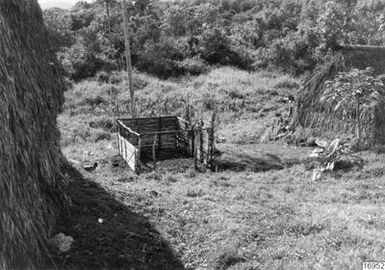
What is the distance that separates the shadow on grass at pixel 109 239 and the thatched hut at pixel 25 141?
1.09 feet

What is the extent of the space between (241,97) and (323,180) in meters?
12.3

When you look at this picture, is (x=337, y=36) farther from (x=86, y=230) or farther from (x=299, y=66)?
(x=86, y=230)

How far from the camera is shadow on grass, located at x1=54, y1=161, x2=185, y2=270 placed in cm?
513

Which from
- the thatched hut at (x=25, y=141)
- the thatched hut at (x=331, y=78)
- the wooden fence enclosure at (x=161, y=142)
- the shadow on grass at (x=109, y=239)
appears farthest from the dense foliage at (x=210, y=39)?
the thatched hut at (x=25, y=141)

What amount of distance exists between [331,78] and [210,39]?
1804 cm

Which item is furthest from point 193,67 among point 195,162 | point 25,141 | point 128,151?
point 25,141

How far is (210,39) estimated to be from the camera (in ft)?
102

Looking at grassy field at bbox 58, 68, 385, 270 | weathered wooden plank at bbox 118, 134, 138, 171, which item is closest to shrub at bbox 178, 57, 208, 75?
grassy field at bbox 58, 68, 385, 270

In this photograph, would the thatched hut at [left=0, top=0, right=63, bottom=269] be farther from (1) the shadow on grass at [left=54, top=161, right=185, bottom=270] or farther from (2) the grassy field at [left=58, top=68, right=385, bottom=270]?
(2) the grassy field at [left=58, top=68, right=385, bottom=270]

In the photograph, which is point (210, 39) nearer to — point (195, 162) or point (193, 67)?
point (193, 67)

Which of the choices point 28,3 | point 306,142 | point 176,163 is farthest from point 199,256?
point 306,142

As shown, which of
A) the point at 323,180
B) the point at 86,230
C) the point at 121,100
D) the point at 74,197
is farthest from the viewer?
the point at 121,100

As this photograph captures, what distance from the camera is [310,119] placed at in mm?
14266

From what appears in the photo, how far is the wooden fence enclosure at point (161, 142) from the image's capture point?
39.8 ft
